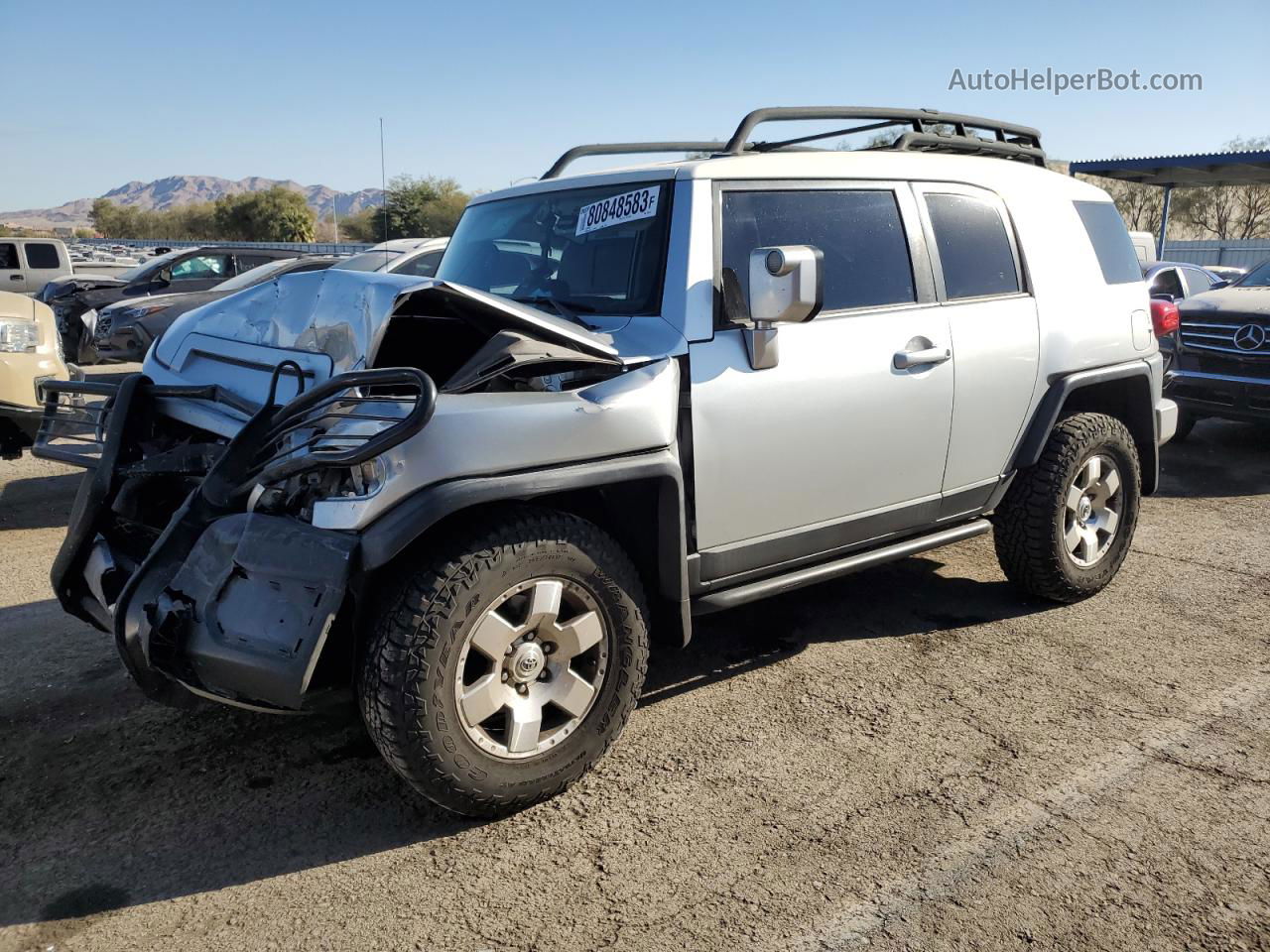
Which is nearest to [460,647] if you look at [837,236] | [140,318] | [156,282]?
[837,236]

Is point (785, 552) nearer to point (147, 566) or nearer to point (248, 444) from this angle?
point (248, 444)

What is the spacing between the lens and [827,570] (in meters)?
3.74

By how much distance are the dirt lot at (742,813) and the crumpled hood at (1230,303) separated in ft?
16.2

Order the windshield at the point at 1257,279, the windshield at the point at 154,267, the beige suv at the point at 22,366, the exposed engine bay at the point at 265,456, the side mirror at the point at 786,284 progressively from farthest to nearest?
1. the windshield at the point at 154,267
2. the windshield at the point at 1257,279
3. the beige suv at the point at 22,366
4. the side mirror at the point at 786,284
5. the exposed engine bay at the point at 265,456

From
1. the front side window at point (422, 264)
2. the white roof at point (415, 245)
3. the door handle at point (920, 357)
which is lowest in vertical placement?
the door handle at point (920, 357)

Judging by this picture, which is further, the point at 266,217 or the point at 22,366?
the point at 266,217

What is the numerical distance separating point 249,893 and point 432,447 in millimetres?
1304

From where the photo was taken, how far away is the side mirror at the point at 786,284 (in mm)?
2984

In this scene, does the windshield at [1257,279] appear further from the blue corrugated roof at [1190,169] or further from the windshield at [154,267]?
the blue corrugated roof at [1190,169]

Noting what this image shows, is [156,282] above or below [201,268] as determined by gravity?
below

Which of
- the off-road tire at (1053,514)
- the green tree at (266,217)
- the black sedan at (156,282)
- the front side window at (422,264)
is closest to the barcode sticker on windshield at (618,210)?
the off-road tire at (1053,514)

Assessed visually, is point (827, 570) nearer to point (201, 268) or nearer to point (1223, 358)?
point (1223, 358)

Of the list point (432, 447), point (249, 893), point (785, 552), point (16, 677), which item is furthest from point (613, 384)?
point (16, 677)

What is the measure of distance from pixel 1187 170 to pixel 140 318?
24977 mm
